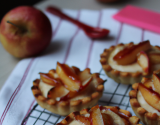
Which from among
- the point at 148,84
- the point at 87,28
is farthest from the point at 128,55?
the point at 87,28

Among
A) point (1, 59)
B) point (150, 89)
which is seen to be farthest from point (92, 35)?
point (150, 89)

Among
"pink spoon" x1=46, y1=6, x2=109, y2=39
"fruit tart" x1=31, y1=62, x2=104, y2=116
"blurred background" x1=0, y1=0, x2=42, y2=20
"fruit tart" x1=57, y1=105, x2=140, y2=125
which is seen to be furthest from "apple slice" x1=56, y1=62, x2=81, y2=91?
"blurred background" x1=0, y1=0, x2=42, y2=20

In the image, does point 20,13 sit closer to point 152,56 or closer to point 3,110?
point 3,110

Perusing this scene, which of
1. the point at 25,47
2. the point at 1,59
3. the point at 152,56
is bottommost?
the point at 1,59

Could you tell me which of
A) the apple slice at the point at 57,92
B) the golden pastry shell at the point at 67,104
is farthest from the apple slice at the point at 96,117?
the apple slice at the point at 57,92

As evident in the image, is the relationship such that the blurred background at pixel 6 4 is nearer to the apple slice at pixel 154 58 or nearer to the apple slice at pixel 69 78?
the apple slice at pixel 69 78

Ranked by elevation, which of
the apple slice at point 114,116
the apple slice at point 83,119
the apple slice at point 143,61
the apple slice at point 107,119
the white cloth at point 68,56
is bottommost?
the white cloth at point 68,56
